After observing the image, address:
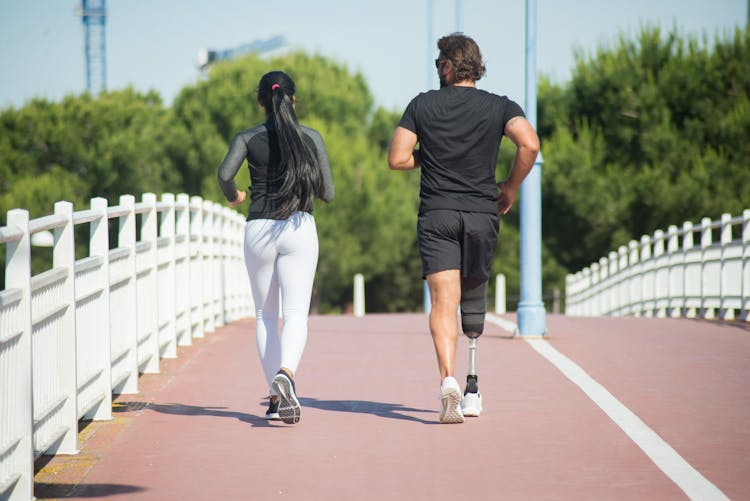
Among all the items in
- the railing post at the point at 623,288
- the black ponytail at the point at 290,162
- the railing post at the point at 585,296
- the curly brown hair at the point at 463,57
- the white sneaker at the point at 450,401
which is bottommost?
the railing post at the point at 585,296

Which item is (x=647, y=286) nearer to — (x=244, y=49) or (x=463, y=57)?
(x=463, y=57)

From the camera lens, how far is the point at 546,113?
54844 millimetres

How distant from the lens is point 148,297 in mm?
10070

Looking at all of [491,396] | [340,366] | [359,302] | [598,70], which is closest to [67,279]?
[491,396]

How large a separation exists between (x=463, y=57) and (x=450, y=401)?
1.89 metres

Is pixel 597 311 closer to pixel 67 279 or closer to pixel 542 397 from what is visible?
pixel 542 397

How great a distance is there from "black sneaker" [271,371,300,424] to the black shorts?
0.95 metres

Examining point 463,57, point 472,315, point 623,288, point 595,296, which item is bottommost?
point 595,296

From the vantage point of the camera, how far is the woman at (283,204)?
7.50 m

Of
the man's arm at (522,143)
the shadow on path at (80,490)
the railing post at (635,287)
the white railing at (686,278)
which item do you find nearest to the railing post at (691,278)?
the white railing at (686,278)

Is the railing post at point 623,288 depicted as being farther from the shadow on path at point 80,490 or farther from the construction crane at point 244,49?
the construction crane at point 244,49

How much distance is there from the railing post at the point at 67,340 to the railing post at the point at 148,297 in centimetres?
278

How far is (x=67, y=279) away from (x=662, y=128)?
43128 mm

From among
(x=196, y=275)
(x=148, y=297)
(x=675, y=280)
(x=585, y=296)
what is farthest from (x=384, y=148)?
(x=148, y=297)
